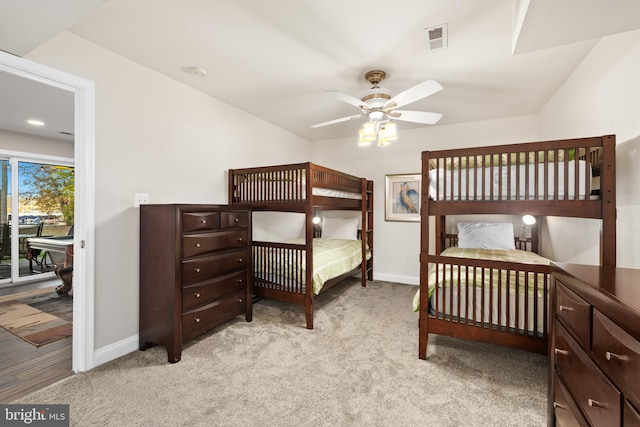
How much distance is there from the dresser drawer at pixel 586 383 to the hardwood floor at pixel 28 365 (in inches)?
118

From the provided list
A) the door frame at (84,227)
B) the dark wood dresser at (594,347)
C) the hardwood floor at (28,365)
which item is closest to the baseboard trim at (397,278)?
the dark wood dresser at (594,347)

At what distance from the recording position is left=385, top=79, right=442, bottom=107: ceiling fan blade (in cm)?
207

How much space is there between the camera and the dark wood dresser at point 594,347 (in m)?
0.75

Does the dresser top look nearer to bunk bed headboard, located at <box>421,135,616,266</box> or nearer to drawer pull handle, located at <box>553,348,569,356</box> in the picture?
drawer pull handle, located at <box>553,348,569,356</box>

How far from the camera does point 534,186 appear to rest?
76.8 inches

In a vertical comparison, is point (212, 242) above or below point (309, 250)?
above

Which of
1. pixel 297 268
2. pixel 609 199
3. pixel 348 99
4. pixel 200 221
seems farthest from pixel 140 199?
pixel 609 199

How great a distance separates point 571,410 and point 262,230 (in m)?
3.49

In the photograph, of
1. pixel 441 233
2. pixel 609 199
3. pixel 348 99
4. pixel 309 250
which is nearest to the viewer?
pixel 609 199

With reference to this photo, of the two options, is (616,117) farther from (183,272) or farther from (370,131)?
(183,272)

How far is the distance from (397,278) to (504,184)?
281 cm

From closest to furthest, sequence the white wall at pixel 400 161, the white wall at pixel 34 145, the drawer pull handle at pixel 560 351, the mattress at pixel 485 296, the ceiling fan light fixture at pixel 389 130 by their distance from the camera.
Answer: the drawer pull handle at pixel 560 351 < the mattress at pixel 485 296 < the ceiling fan light fixture at pixel 389 130 < the white wall at pixel 400 161 < the white wall at pixel 34 145

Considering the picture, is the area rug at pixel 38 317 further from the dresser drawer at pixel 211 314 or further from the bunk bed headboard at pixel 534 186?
the bunk bed headboard at pixel 534 186

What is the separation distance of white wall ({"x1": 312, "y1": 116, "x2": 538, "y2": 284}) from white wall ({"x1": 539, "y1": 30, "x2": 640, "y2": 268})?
4.35ft
